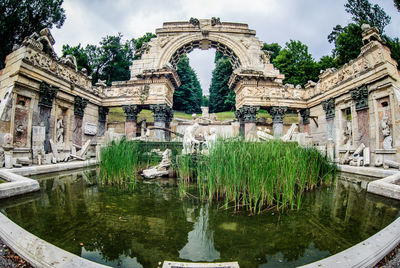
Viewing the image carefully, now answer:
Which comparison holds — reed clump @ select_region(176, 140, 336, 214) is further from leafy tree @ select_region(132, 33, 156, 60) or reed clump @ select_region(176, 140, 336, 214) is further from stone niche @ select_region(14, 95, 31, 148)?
leafy tree @ select_region(132, 33, 156, 60)

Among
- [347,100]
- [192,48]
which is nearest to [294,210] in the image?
[347,100]

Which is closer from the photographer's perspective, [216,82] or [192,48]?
[192,48]

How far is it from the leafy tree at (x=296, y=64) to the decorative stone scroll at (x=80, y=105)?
76.7ft

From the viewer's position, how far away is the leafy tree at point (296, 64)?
83.1 feet

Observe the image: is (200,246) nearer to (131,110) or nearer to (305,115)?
(131,110)

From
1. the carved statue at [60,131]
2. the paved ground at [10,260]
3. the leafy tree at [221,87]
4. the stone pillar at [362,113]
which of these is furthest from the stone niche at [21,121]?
the leafy tree at [221,87]

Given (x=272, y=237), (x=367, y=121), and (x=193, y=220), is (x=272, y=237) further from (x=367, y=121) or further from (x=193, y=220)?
(x=367, y=121)

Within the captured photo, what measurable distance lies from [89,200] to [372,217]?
4109 millimetres

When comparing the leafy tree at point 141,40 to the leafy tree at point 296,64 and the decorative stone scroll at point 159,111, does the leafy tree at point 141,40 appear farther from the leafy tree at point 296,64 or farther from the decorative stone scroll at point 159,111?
the decorative stone scroll at point 159,111

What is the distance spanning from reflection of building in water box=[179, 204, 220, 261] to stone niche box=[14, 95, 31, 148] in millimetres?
8070

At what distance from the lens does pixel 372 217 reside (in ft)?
8.33

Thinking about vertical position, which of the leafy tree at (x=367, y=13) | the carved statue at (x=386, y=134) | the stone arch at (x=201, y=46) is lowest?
the carved statue at (x=386, y=134)

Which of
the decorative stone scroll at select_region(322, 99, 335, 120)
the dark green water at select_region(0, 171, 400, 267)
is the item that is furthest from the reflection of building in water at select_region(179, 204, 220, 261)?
the decorative stone scroll at select_region(322, 99, 335, 120)

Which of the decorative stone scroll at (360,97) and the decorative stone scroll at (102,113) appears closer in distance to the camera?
the decorative stone scroll at (360,97)
